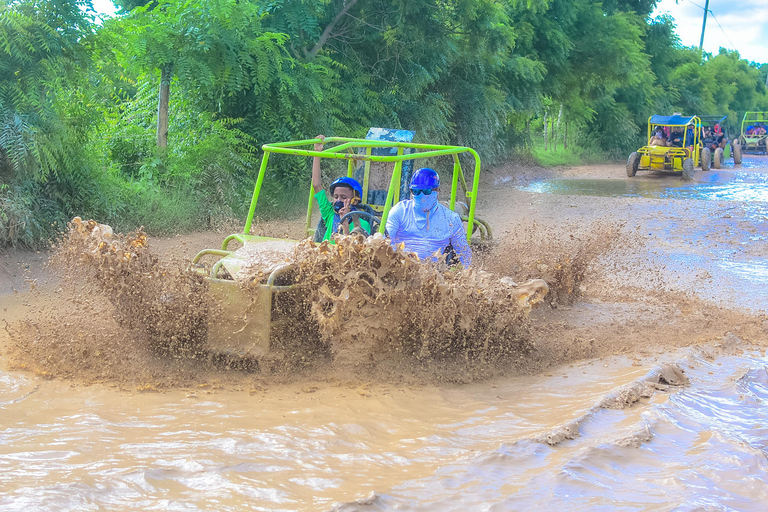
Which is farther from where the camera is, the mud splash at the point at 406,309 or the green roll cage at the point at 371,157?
the green roll cage at the point at 371,157

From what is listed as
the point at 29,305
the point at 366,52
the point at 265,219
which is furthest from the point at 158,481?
the point at 366,52

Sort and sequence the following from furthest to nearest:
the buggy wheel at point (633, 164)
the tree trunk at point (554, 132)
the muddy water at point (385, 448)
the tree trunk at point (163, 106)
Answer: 1. the tree trunk at point (554, 132)
2. the buggy wheel at point (633, 164)
3. the tree trunk at point (163, 106)
4. the muddy water at point (385, 448)

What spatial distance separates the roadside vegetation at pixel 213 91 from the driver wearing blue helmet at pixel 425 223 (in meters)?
4.42

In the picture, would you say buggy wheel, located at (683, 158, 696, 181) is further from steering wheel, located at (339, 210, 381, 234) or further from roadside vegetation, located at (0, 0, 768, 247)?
steering wheel, located at (339, 210, 381, 234)

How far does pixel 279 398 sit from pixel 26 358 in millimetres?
2034

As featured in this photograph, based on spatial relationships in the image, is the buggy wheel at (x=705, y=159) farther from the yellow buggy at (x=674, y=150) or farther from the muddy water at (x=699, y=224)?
the muddy water at (x=699, y=224)

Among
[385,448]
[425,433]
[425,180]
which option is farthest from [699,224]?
[385,448]

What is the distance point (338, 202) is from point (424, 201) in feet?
2.33

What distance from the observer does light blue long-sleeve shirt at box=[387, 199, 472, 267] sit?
6004mm

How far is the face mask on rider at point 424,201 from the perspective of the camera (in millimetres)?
6008

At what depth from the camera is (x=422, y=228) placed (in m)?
6.06

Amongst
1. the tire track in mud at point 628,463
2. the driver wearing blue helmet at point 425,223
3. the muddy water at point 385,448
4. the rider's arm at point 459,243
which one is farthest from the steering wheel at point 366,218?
the tire track in mud at point 628,463

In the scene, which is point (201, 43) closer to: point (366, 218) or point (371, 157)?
point (366, 218)

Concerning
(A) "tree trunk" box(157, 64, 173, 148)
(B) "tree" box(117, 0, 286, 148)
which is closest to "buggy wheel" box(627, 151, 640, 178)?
(B) "tree" box(117, 0, 286, 148)
